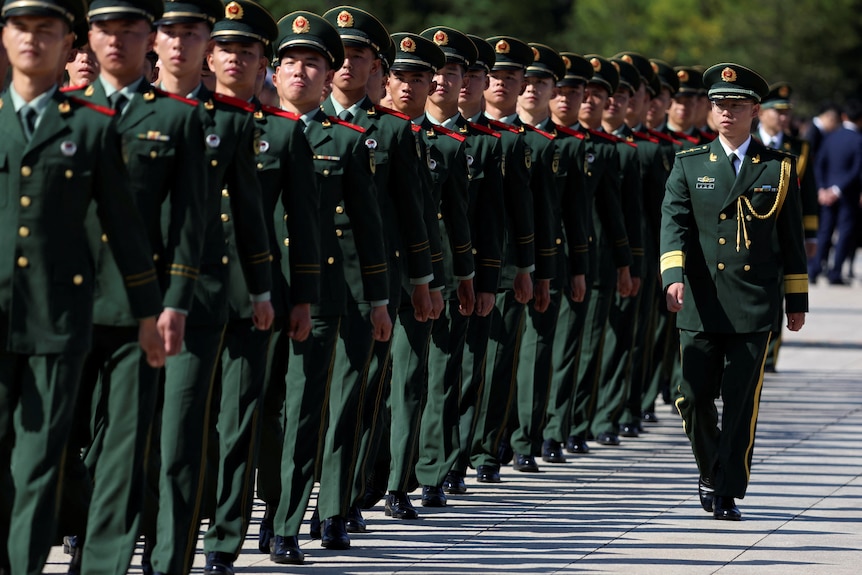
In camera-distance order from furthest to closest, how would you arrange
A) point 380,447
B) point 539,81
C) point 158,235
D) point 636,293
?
point 636,293 → point 539,81 → point 380,447 → point 158,235

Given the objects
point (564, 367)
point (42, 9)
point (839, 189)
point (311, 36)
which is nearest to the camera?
point (42, 9)

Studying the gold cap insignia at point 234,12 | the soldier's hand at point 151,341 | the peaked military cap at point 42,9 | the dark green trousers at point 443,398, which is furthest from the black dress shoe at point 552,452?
the peaked military cap at point 42,9

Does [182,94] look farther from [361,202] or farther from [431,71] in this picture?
[431,71]

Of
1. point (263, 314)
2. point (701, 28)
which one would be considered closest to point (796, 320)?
point (263, 314)

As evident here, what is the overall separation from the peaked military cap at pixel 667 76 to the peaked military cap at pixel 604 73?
6.56 feet

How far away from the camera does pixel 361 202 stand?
8.23 metres

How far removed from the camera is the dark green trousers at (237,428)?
24.4 feet

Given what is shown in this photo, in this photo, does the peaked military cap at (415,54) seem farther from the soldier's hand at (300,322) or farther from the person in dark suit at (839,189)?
the person in dark suit at (839,189)

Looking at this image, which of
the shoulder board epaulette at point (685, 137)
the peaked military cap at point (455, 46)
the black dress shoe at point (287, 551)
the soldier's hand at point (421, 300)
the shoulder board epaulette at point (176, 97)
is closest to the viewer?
the shoulder board epaulette at point (176, 97)

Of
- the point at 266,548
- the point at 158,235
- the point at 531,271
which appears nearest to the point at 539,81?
the point at 531,271

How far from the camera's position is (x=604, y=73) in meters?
12.5

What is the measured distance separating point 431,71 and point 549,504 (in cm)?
226

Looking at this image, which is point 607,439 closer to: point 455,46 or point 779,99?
point 455,46

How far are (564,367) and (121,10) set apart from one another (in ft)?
18.4
